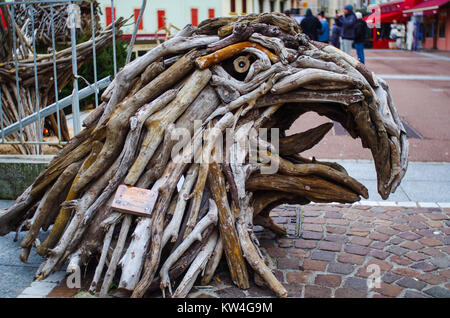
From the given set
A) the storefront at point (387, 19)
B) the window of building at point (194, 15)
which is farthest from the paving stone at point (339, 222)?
the storefront at point (387, 19)

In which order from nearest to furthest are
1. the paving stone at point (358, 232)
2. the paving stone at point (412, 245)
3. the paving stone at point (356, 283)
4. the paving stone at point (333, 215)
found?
1. the paving stone at point (356, 283)
2. the paving stone at point (412, 245)
3. the paving stone at point (358, 232)
4. the paving stone at point (333, 215)

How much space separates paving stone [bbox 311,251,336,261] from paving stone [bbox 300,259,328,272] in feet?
0.21

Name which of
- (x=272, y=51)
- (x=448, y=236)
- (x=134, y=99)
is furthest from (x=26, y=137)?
(x=448, y=236)

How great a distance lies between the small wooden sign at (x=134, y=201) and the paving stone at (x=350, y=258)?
62.8 inches

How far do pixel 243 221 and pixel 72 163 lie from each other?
141cm

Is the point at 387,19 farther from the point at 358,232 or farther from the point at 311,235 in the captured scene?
the point at 311,235

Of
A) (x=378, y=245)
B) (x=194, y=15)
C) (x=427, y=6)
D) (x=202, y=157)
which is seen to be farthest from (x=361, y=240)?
(x=427, y=6)

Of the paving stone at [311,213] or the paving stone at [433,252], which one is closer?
the paving stone at [433,252]

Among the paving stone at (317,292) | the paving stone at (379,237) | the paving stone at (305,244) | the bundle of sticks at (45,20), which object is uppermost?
the bundle of sticks at (45,20)

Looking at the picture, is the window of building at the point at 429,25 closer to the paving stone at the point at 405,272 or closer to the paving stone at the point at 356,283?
the paving stone at the point at 405,272

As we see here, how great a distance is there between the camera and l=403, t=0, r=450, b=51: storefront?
100 ft

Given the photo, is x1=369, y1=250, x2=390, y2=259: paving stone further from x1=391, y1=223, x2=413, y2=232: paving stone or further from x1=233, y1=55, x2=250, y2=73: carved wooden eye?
x1=233, y1=55, x2=250, y2=73: carved wooden eye

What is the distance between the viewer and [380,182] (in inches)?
160

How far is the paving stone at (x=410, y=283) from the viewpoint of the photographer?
11.9 ft
